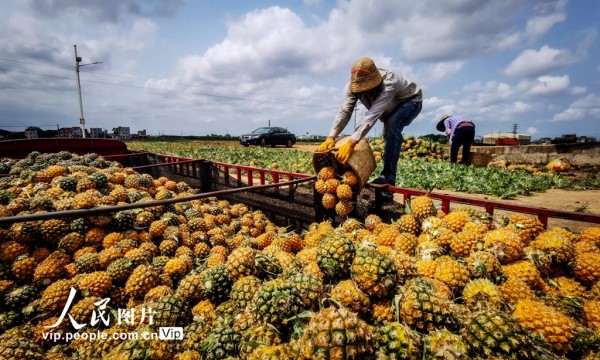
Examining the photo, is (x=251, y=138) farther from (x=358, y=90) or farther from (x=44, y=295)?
(x=44, y=295)

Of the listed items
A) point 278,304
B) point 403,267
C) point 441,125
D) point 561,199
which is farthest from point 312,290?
point 441,125

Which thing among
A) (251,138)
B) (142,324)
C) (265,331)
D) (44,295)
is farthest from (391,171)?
(251,138)

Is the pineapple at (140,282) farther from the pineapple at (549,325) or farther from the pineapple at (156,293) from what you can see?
the pineapple at (549,325)

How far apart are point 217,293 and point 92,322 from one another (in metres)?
1.12

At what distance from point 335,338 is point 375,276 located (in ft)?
2.12

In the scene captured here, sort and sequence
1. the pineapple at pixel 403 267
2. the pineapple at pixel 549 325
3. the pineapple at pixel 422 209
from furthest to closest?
the pineapple at pixel 422 209, the pineapple at pixel 403 267, the pineapple at pixel 549 325

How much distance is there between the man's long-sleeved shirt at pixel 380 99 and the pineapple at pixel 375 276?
262 cm

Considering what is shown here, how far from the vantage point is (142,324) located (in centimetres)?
221

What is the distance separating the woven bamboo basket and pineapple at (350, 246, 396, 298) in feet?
7.10

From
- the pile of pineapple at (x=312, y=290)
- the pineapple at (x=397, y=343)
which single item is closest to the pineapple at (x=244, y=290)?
the pile of pineapple at (x=312, y=290)

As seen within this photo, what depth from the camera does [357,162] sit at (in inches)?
162

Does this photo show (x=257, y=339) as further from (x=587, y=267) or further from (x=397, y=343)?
(x=587, y=267)

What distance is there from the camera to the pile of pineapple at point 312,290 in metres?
1.59

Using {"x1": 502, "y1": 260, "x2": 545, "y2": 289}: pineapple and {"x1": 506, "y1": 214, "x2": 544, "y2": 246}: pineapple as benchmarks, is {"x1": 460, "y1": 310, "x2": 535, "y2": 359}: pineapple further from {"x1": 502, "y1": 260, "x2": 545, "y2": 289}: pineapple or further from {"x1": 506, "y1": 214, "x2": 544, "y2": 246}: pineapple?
{"x1": 506, "y1": 214, "x2": 544, "y2": 246}: pineapple
